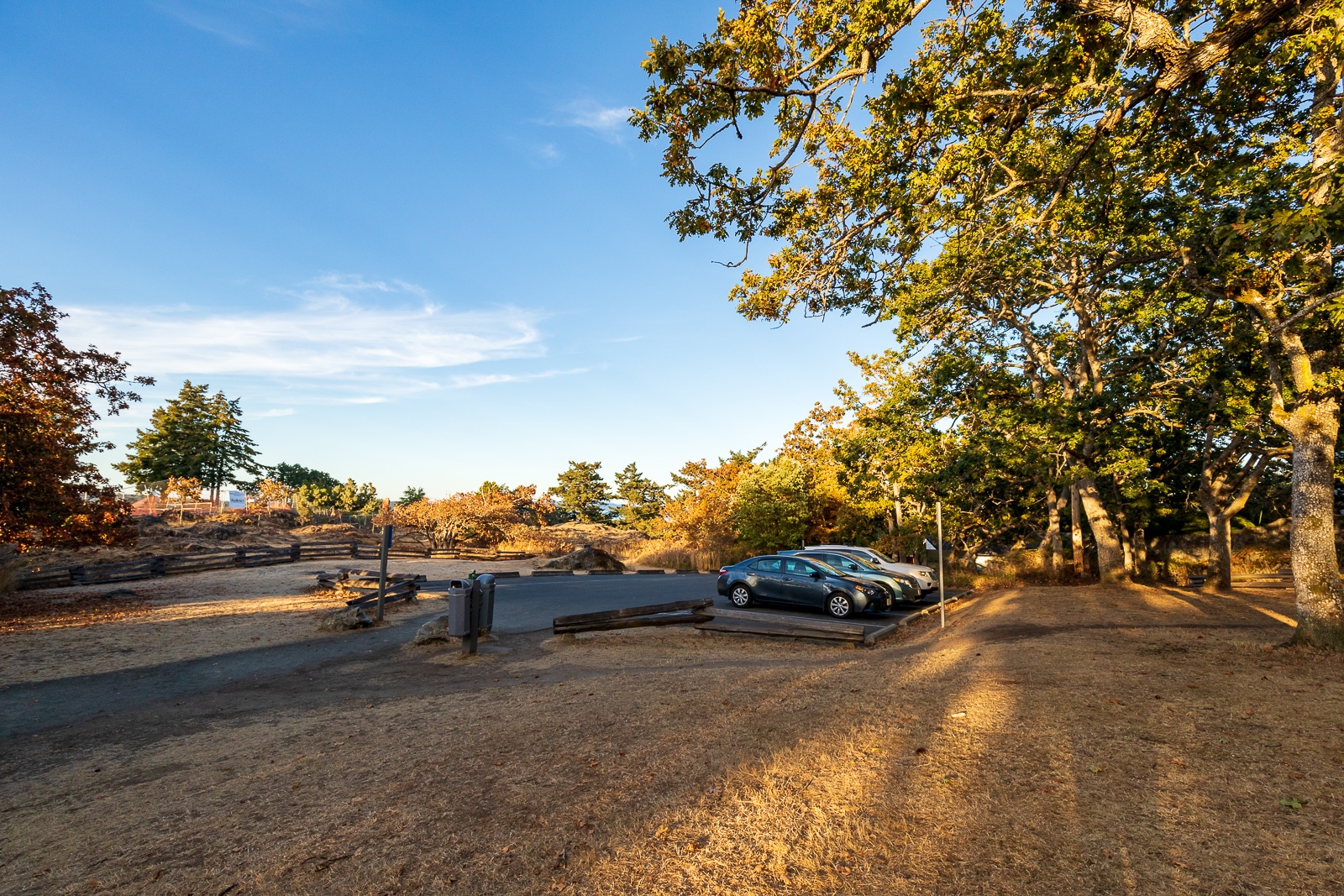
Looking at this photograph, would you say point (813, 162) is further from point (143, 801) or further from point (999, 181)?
point (143, 801)

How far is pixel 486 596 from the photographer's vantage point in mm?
12234

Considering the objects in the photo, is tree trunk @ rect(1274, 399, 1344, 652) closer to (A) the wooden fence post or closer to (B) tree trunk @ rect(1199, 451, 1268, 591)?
(B) tree trunk @ rect(1199, 451, 1268, 591)

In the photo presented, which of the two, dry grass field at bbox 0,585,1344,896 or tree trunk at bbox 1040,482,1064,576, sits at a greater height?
tree trunk at bbox 1040,482,1064,576

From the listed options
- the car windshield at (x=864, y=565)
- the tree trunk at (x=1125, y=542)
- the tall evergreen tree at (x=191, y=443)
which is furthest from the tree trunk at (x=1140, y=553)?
the tall evergreen tree at (x=191, y=443)

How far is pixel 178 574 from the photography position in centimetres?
2367

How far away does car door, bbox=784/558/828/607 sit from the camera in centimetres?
1492

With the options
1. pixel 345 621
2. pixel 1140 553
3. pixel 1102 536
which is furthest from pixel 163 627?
pixel 1140 553

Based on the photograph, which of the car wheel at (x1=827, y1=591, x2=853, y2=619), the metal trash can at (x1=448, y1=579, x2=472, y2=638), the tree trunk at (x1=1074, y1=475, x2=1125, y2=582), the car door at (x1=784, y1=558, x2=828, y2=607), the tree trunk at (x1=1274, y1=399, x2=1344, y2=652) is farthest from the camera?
the tree trunk at (x1=1074, y1=475, x2=1125, y2=582)

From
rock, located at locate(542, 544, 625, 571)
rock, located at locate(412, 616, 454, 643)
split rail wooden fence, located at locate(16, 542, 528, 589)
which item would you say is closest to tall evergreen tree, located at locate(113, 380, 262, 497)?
split rail wooden fence, located at locate(16, 542, 528, 589)

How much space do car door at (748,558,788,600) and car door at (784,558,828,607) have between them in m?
0.15

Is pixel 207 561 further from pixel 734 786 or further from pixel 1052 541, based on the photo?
pixel 1052 541

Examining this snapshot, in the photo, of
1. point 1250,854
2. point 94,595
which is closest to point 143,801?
point 1250,854

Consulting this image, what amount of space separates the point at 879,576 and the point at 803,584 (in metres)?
2.56

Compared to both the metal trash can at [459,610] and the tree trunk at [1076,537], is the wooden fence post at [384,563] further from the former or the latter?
the tree trunk at [1076,537]
